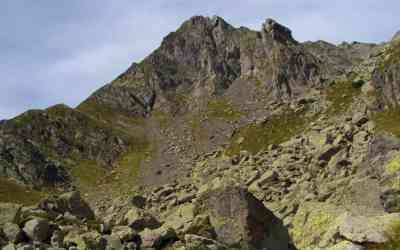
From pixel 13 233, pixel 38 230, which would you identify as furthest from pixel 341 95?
pixel 13 233

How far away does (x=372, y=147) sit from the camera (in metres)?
36.2

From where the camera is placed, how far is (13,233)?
84.5 feet

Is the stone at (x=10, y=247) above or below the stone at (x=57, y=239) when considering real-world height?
above

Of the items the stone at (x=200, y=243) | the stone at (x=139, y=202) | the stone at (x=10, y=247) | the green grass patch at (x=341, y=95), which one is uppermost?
the green grass patch at (x=341, y=95)

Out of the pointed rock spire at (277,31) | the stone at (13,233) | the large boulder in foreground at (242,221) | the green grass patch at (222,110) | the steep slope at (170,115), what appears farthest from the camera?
the pointed rock spire at (277,31)

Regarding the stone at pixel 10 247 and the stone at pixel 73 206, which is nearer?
the stone at pixel 10 247

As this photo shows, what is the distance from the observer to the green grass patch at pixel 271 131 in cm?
9481

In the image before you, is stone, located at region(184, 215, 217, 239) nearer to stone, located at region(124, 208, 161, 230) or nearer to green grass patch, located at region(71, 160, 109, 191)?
stone, located at region(124, 208, 161, 230)

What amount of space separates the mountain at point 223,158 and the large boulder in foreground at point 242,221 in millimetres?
66

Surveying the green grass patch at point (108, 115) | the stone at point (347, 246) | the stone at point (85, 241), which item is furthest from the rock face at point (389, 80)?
the green grass patch at point (108, 115)

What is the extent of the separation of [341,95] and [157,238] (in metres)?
69.2

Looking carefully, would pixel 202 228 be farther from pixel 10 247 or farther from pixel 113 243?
pixel 10 247

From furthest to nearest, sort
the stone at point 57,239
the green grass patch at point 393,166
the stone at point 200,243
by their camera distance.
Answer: the stone at point 200,243, the stone at point 57,239, the green grass patch at point 393,166

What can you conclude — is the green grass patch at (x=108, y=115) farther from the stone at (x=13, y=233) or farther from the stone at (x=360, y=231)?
the stone at (x=360, y=231)
